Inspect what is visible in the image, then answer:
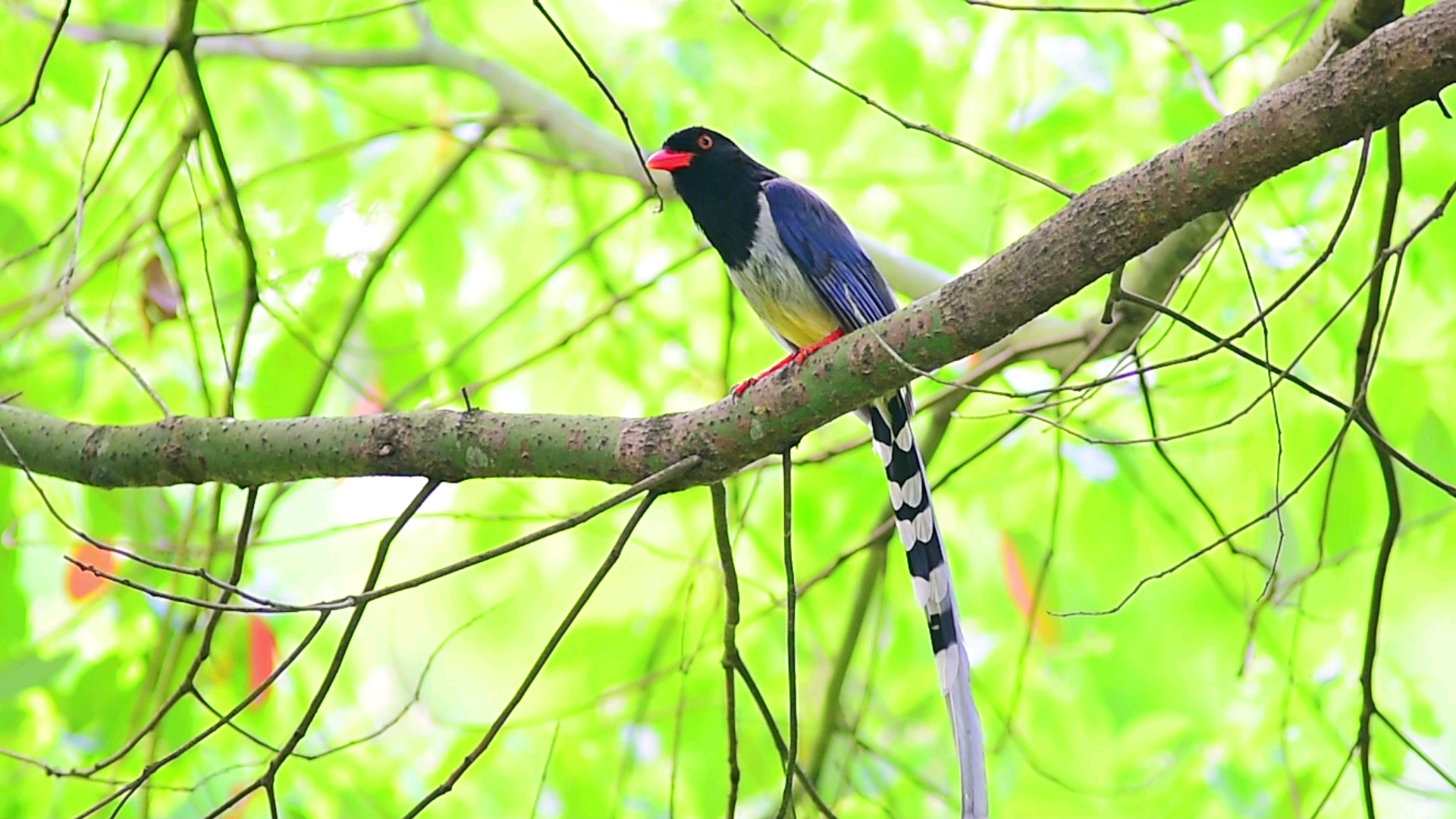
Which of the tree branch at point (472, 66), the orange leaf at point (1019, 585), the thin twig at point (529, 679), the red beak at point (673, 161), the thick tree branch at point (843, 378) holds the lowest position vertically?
the thin twig at point (529, 679)

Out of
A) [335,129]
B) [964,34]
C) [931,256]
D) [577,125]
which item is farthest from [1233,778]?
[335,129]

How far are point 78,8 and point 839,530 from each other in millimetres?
3610

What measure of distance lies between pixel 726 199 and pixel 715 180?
72 mm

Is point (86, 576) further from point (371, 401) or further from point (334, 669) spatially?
point (334, 669)

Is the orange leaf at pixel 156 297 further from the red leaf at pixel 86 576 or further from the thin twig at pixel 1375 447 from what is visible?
the thin twig at pixel 1375 447

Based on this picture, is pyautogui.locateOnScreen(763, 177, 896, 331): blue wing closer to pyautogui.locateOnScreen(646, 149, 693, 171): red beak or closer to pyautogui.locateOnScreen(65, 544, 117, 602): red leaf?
pyautogui.locateOnScreen(646, 149, 693, 171): red beak

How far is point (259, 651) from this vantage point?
4.04 m

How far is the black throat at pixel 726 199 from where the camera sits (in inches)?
145

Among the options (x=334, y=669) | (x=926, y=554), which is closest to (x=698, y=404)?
(x=926, y=554)

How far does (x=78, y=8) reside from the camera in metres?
5.39

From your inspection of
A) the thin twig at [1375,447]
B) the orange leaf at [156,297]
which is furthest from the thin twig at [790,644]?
the orange leaf at [156,297]

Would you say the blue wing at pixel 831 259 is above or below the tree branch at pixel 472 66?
below

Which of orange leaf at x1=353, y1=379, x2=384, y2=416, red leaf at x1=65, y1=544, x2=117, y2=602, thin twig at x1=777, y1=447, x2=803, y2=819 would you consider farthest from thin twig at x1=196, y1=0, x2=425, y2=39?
red leaf at x1=65, y1=544, x2=117, y2=602

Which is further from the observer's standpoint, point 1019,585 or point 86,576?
point 1019,585
